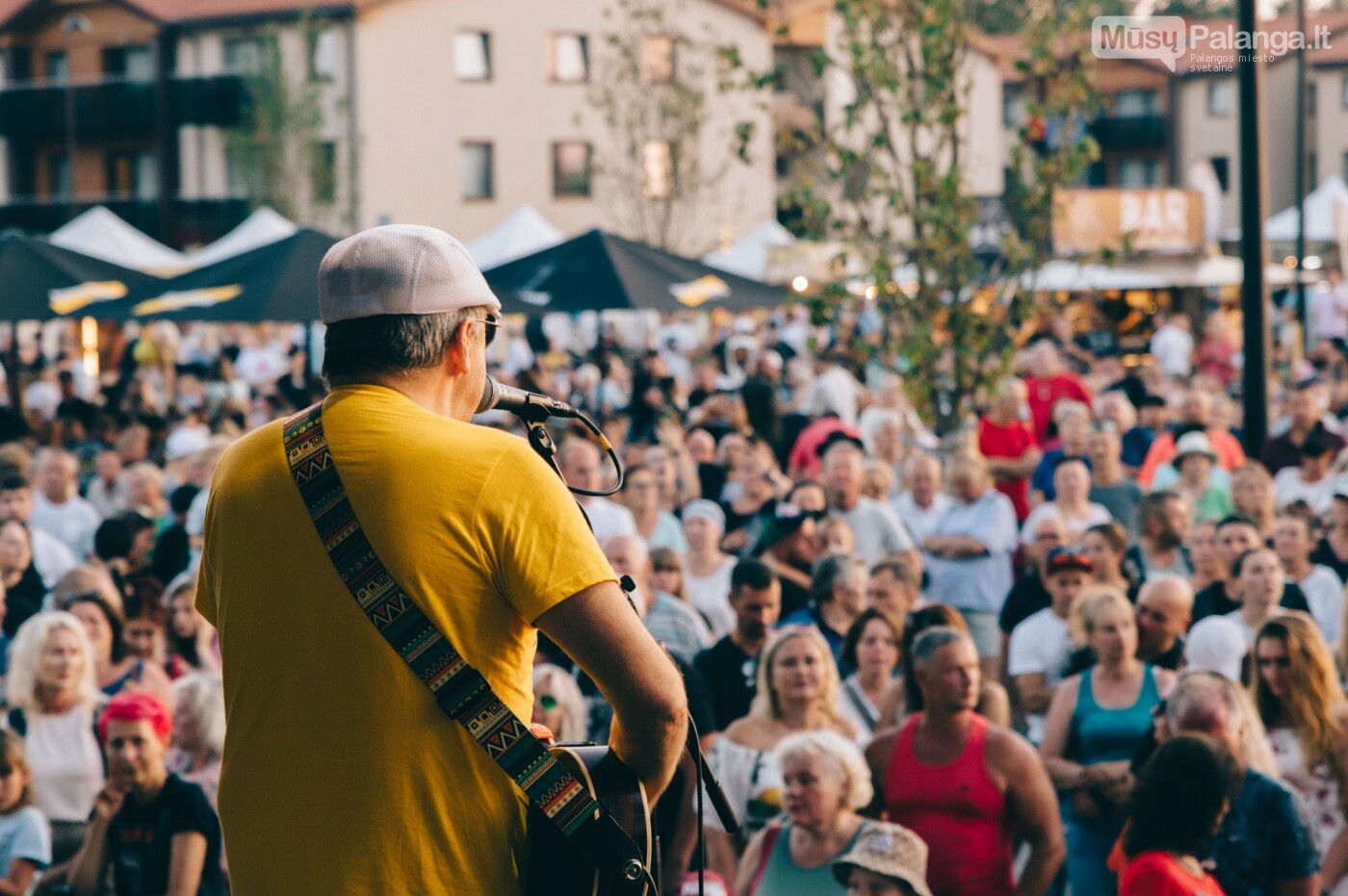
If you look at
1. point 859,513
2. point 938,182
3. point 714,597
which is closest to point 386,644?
point 714,597

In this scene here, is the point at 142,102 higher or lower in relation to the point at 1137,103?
lower

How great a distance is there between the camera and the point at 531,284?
13.9 metres

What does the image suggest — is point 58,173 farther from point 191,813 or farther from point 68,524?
point 191,813

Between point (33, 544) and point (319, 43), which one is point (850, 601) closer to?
point (33, 544)

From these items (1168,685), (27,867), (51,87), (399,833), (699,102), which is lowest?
(27,867)

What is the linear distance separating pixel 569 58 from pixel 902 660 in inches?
1714

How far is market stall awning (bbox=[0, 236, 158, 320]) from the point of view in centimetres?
1588

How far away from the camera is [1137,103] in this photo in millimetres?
68688

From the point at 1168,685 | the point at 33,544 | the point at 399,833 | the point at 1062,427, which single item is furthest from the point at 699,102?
the point at 399,833

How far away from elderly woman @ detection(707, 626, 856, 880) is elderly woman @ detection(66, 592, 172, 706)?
2.69 metres

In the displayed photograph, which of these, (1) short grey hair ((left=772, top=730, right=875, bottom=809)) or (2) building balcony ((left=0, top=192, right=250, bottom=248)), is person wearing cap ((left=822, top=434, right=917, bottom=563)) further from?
(2) building balcony ((left=0, top=192, right=250, bottom=248))

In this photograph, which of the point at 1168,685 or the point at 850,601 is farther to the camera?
the point at 850,601

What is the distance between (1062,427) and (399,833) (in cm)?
977

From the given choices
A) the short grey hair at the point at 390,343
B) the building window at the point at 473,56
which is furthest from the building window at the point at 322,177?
the short grey hair at the point at 390,343
